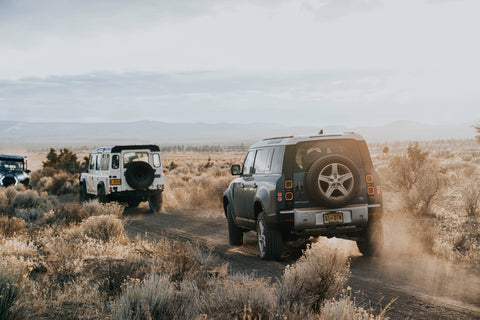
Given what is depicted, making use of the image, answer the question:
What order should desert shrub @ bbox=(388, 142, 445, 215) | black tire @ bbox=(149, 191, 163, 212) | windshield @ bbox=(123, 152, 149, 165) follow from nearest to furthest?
desert shrub @ bbox=(388, 142, 445, 215)
windshield @ bbox=(123, 152, 149, 165)
black tire @ bbox=(149, 191, 163, 212)

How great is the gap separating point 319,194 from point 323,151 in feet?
3.25

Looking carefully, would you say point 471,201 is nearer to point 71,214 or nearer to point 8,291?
point 71,214

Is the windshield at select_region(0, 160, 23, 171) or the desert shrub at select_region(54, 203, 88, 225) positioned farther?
the windshield at select_region(0, 160, 23, 171)

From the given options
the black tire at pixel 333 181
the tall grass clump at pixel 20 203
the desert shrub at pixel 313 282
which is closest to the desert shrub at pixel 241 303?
the desert shrub at pixel 313 282

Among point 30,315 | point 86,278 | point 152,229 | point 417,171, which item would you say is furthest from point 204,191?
point 30,315

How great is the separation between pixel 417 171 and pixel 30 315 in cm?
1485

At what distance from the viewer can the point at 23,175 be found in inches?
1094

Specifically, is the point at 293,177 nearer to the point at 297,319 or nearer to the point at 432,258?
the point at 432,258

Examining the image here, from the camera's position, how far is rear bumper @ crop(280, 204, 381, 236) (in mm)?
8688

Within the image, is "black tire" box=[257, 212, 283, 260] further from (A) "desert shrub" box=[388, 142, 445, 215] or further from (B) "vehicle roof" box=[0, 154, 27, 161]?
(B) "vehicle roof" box=[0, 154, 27, 161]

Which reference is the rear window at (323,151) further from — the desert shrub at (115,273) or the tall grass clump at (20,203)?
the tall grass clump at (20,203)

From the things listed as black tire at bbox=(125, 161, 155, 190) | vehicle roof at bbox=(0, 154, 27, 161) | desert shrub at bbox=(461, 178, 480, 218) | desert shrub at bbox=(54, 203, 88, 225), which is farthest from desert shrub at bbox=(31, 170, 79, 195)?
desert shrub at bbox=(461, 178, 480, 218)

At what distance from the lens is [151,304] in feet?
16.5

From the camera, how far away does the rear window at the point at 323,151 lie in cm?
894
